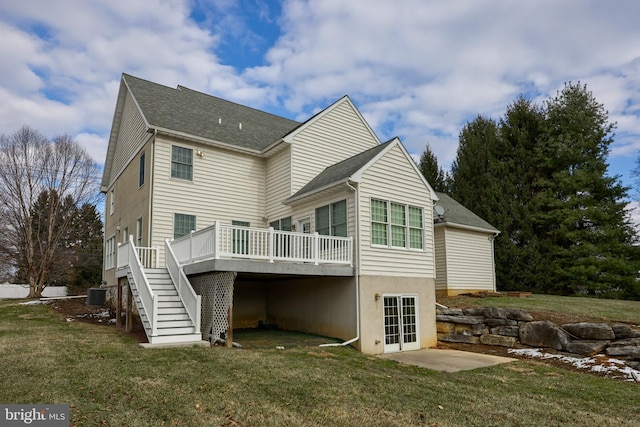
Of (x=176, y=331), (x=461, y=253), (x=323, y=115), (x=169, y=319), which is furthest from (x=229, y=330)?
(x=461, y=253)

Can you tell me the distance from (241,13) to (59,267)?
27.3 meters

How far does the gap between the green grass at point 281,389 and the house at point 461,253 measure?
901 centimetres

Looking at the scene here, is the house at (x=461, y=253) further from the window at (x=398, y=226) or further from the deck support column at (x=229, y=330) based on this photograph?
the deck support column at (x=229, y=330)

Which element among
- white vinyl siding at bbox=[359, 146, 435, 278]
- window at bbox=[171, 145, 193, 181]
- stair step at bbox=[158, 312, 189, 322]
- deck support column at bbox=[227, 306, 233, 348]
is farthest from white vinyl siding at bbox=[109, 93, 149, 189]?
white vinyl siding at bbox=[359, 146, 435, 278]

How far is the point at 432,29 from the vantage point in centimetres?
1192

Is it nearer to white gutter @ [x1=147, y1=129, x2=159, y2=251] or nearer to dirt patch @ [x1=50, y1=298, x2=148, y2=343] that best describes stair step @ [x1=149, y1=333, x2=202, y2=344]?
dirt patch @ [x1=50, y1=298, x2=148, y2=343]

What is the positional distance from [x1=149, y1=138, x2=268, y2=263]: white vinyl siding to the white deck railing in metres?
1.75

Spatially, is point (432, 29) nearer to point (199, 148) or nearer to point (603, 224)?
point (199, 148)

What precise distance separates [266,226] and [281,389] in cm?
1014

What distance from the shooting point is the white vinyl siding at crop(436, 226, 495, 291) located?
19.0m

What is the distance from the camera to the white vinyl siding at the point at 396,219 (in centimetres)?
1253

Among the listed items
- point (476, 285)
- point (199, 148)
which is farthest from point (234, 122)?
point (476, 285)

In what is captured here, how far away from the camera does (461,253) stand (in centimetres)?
1959

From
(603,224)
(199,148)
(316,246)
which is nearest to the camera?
(316,246)
